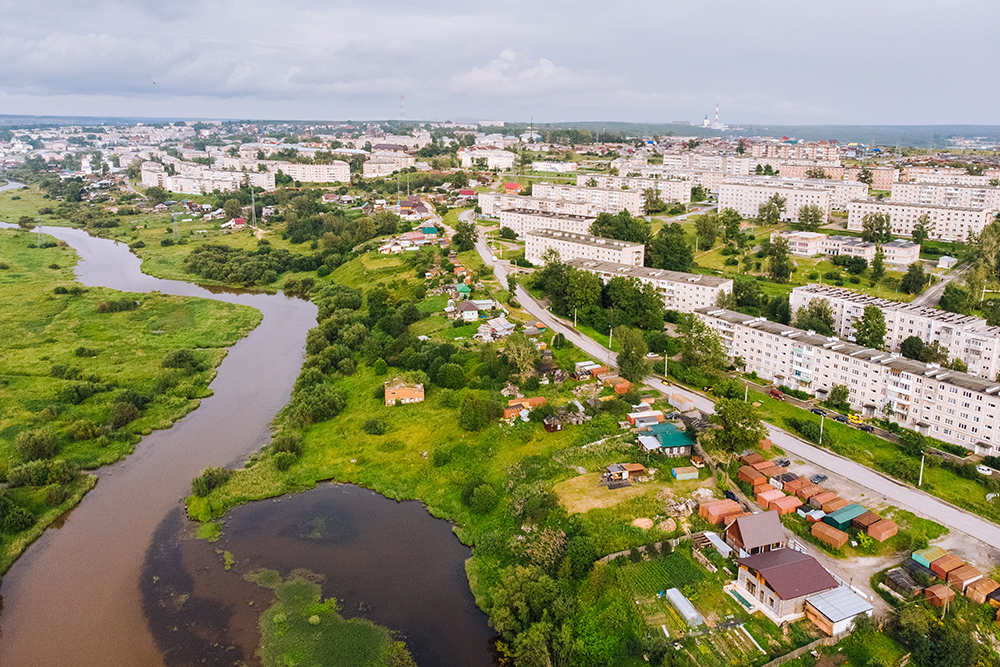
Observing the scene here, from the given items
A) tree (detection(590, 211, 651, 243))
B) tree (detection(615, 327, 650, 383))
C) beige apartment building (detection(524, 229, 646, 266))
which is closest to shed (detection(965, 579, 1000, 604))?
tree (detection(615, 327, 650, 383))

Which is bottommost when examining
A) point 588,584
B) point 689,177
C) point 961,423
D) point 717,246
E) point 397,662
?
point 397,662

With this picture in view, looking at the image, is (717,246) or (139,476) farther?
(717,246)

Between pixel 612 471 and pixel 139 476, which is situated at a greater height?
pixel 612 471

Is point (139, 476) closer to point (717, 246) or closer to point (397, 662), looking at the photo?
point (397, 662)

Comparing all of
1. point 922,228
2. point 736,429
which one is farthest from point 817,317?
point 922,228

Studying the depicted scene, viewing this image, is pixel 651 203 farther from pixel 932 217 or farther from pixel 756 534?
pixel 756 534

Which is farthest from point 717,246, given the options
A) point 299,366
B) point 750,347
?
point 299,366
